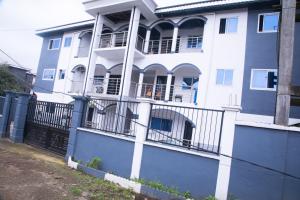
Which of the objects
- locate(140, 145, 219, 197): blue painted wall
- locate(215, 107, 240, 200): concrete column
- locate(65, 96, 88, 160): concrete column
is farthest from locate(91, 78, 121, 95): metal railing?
locate(215, 107, 240, 200): concrete column

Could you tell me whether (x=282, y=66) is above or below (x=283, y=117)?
above

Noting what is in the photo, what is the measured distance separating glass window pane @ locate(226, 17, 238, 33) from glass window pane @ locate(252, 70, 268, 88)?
271cm

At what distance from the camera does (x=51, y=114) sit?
406 inches

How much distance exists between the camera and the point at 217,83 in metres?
13.6

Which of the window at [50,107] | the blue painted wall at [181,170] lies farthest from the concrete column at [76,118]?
the blue painted wall at [181,170]

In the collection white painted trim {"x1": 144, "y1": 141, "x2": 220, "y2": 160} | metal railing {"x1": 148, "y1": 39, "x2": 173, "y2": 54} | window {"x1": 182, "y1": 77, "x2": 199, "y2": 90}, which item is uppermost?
metal railing {"x1": 148, "y1": 39, "x2": 173, "y2": 54}

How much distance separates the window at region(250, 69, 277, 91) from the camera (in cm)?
1234

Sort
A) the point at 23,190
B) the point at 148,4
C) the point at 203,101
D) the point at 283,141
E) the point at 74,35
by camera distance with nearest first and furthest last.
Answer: the point at 283,141, the point at 23,190, the point at 203,101, the point at 148,4, the point at 74,35

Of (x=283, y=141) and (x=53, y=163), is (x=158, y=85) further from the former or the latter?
(x=283, y=141)

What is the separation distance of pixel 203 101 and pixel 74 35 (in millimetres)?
12854

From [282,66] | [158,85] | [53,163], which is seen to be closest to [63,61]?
[158,85]

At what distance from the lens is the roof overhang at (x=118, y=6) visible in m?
15.2

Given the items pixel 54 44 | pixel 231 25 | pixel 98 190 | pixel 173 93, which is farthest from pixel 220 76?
pixel 54 44

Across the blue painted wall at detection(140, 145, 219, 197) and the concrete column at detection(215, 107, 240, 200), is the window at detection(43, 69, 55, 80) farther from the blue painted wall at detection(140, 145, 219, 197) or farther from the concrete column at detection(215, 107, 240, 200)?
the concrete column at detection(215, 107, 240, 200)
